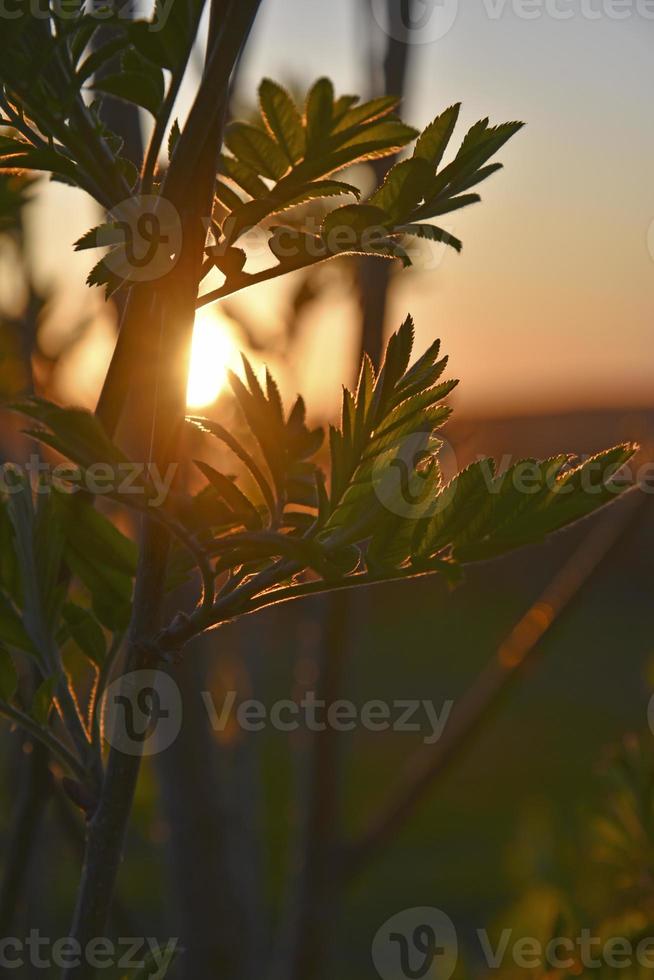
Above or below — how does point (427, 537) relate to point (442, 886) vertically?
below

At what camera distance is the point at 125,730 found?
696 millimetres

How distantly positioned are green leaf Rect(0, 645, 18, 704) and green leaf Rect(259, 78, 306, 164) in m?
0.47

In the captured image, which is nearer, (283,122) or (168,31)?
(168,31)

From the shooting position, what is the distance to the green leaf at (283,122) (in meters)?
0.76

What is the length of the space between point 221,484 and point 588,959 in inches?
39.5

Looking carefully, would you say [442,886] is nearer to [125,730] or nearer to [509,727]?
[509,727]

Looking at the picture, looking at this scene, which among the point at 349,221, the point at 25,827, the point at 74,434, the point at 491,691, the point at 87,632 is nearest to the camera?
the point at 74,434

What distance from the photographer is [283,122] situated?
77 centimetres

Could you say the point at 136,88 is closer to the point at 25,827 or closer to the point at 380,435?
the point at 380,435

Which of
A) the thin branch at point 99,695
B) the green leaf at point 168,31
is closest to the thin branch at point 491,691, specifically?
the thin branch at point 99,695

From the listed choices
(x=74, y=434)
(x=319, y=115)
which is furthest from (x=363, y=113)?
(x=74, y=434)

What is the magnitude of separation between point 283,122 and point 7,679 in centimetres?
50

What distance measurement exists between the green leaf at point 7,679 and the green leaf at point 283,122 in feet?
1.53

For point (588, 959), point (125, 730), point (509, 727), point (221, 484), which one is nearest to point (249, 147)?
point (221, 484)
